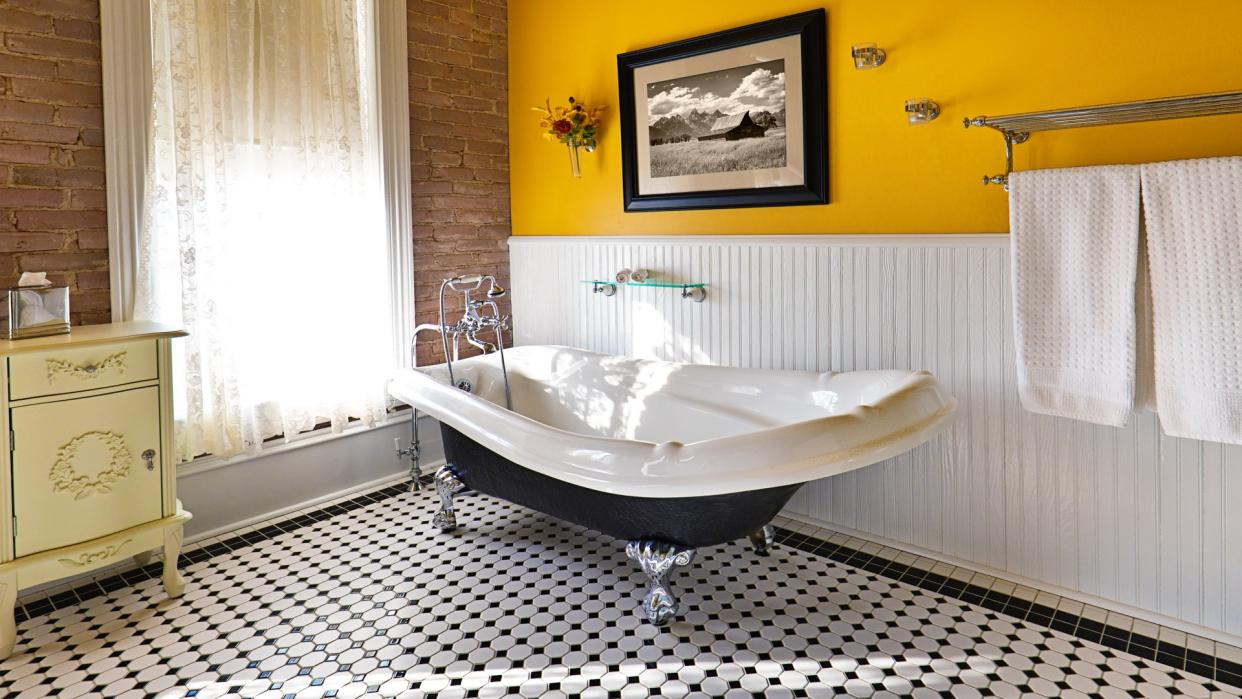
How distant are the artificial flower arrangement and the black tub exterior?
1.66m

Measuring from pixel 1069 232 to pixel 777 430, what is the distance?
1.10 metres

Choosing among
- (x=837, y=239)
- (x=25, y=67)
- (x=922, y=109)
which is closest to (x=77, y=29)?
(x=25, y=67)

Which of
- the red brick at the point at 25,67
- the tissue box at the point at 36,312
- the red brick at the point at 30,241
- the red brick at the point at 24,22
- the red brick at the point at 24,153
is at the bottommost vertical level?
the tissue box at the point at 36,312

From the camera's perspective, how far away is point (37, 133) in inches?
103

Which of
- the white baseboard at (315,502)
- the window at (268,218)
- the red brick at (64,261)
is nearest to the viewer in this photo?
the red brick at (64,261)

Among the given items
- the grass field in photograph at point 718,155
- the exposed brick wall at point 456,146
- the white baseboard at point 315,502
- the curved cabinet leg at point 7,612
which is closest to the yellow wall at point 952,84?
the grass field in photograph at point 718,155

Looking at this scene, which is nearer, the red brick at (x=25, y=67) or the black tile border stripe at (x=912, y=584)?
the black tile border stripe at (x=912, y=584)

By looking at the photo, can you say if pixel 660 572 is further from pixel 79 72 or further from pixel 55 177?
pixel 79 72

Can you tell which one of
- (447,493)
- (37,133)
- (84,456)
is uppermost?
(37,133)

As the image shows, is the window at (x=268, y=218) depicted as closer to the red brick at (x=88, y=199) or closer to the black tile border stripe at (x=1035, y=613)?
the red brick at (x=88, y=199)

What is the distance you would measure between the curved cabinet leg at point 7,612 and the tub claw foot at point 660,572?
1.80 meters

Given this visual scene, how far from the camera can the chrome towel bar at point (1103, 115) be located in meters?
2.11

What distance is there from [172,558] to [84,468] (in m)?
0.42

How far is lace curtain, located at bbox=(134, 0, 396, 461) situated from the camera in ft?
9.57
